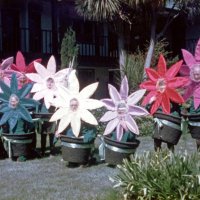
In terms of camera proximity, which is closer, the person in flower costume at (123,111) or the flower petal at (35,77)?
the person in flower costume at (123,111)

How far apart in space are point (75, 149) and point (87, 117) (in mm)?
652

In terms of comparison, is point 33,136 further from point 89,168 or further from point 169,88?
point 169,88

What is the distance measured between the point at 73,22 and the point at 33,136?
14.9 m

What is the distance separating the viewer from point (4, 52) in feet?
66.2

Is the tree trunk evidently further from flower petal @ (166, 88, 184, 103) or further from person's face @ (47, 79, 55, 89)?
flower petal @ (166, 88, 184, 103)

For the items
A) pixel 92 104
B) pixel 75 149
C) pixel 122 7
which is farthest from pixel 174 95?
pixel 122 7

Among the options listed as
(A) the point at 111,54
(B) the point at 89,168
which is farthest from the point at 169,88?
(A) the point at 111,54

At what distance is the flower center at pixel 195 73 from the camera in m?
7.69

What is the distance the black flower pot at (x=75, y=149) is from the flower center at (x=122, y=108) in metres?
0.85

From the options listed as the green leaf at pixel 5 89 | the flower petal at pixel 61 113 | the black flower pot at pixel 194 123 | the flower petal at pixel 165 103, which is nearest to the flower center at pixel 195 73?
the flower petal at pixel 165 103

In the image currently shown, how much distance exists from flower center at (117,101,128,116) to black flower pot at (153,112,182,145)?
54 cm

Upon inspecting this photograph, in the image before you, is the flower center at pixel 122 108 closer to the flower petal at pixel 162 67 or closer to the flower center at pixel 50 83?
the flower petal at pixel 162 67

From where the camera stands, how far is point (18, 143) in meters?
9.48

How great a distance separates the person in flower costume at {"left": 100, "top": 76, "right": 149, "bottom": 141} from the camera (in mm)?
8312
